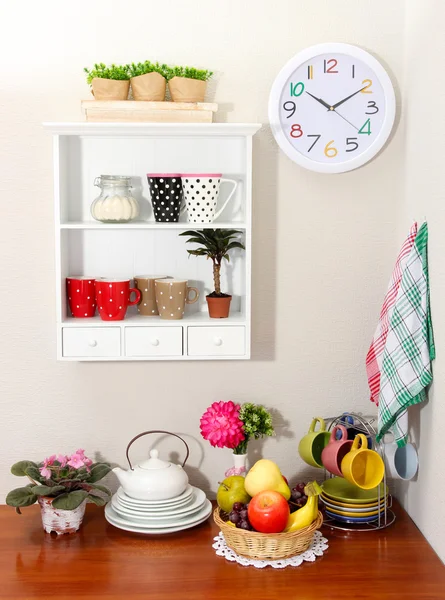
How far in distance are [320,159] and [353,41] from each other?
320 millimetres

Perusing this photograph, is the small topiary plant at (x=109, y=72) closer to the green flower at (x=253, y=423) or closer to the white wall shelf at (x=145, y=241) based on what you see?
the white wall shelf at (x=145, y=241)

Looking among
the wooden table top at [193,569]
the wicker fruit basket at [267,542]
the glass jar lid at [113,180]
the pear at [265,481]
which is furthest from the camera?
the glass jar lid at [113,180]

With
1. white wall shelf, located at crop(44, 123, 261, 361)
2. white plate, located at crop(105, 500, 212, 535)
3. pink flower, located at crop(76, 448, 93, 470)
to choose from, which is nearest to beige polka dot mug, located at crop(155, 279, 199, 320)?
white wall shelf, located at crop(44, 123, 261, 361)

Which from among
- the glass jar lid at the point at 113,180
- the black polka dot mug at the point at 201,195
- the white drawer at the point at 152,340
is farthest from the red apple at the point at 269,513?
the glass jar lid at the point at 113,180

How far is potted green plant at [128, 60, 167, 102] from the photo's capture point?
1.93 metres

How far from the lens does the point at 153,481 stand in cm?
193

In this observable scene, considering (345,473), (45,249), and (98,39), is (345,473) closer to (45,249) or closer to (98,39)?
(45,249)

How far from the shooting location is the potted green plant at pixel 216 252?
2008 mm

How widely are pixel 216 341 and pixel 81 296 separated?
36cm

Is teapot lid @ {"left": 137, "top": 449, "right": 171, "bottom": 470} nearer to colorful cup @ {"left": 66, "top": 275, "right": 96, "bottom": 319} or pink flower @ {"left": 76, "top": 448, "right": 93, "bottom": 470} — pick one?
pink flower @ {"left": 76, "top": 448, "right": 93, "bottom": 470}

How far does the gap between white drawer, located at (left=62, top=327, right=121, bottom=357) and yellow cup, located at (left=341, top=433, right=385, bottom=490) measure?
2.08 ft

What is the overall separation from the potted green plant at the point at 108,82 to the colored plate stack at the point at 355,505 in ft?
3.73

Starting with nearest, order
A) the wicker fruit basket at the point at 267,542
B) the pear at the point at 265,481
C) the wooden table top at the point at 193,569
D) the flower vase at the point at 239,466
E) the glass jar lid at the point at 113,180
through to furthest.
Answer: the wooden table top at the point at 193,569 → the wicker fruit basket at the point at 267,542 → the pear at the point at 265,481 → the glass jar lid at the point at 113,180 → the flower vase at the point at 239,466

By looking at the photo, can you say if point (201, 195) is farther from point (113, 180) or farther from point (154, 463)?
point (154, 463)
